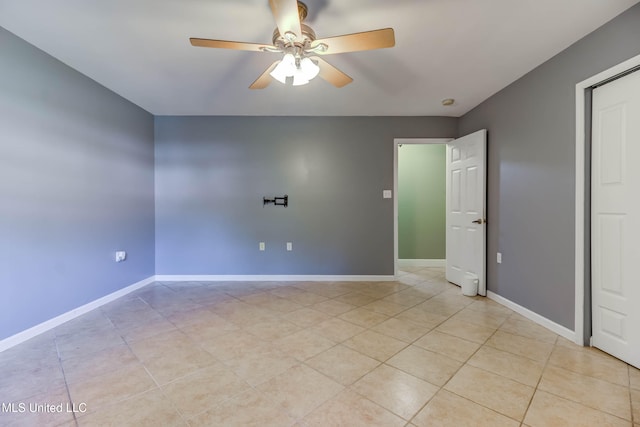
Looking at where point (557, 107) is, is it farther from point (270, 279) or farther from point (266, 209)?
point (270, 279)

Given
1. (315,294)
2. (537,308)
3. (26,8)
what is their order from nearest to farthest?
(26,8), (537,308), (315,294)

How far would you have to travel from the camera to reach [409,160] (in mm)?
4812

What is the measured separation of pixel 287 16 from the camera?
4.91 feet

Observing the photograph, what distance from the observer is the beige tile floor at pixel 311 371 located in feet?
4.53

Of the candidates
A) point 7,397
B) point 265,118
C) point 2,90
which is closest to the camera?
point 7,397

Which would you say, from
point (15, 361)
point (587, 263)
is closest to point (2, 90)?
point (15, 361)

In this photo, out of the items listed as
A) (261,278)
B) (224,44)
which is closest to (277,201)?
Result: (261,278)

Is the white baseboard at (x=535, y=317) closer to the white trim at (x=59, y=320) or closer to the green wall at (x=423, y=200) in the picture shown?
the green wall at (x=423, y=200)

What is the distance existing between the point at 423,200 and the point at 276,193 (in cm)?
267

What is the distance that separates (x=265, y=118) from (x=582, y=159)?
3.54 metres

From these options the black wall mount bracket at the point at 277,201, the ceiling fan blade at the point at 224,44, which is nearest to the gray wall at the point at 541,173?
the ceiling fan blade at the point at 224,44

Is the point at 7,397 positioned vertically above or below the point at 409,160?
below

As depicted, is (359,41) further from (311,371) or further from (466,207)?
(466,207)

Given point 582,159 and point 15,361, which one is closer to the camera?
point 15,361
